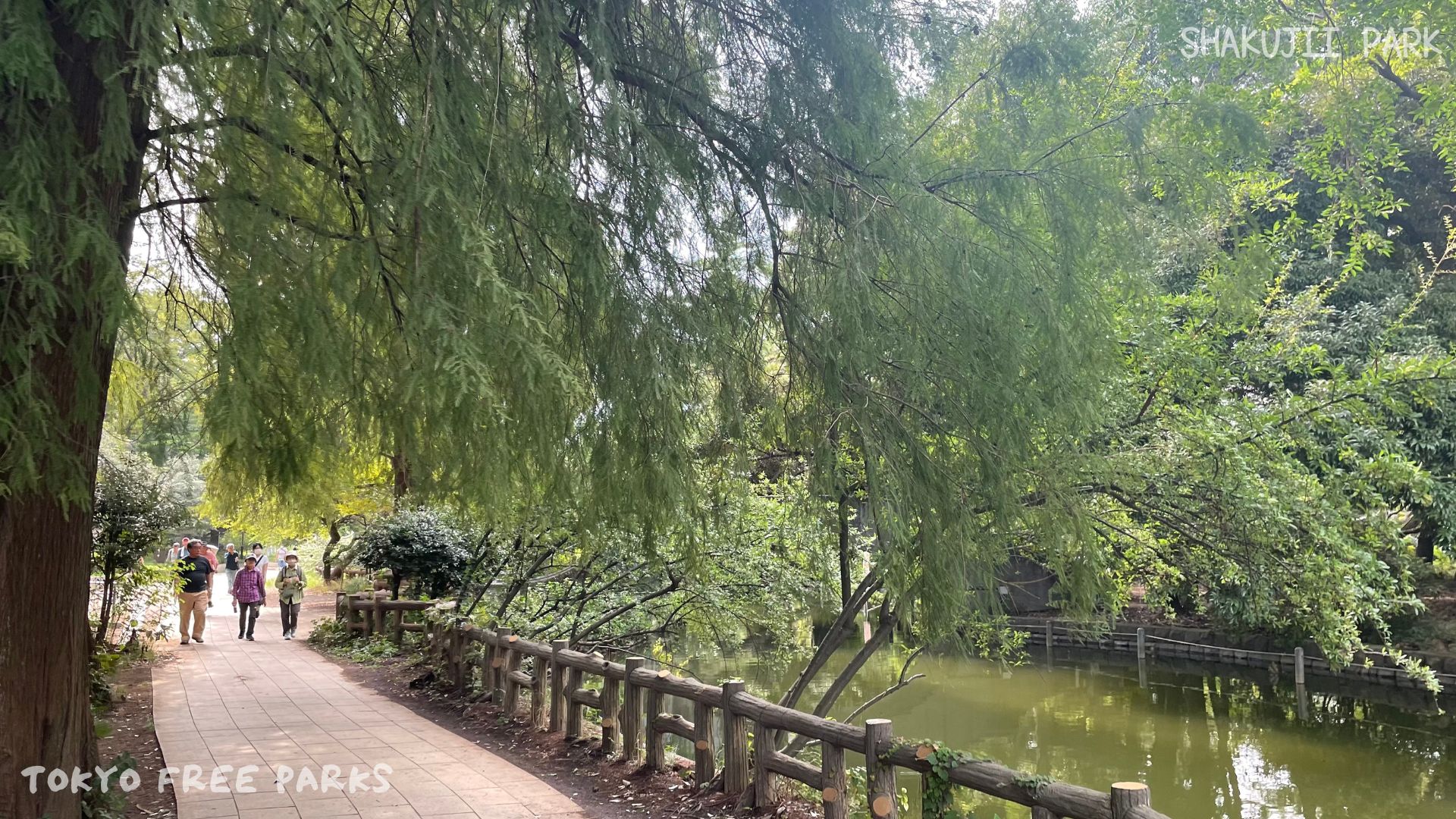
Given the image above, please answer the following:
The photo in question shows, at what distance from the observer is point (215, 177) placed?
3.29 m

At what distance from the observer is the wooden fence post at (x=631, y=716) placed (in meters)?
6.52

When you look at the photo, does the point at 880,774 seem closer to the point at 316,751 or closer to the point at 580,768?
the point at 580,768

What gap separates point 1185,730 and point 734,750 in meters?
11.0

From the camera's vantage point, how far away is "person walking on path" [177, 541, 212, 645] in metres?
11.6

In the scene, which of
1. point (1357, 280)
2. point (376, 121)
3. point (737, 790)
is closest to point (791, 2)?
point (376, 121)

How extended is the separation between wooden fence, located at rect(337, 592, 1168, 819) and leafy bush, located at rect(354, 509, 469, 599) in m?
2.67

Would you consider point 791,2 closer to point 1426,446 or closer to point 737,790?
point 737,790

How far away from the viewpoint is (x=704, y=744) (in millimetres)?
5824

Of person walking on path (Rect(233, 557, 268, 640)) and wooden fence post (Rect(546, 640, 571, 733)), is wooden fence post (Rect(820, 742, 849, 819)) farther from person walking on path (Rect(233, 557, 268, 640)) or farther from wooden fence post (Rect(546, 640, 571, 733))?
person walking on path (Rect(233, 557, 268, 640))

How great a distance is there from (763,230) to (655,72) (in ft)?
2.27

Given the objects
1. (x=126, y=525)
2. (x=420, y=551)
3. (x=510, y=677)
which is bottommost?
(x=510, y=677)

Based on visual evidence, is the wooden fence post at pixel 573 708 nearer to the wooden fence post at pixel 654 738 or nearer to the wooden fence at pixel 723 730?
the wooden fence at pixel 723 730

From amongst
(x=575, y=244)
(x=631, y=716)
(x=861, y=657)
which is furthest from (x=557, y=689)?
(x=575, y=244)

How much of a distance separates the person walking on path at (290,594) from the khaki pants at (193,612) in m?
1.10
